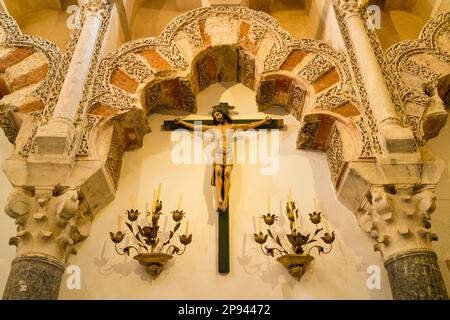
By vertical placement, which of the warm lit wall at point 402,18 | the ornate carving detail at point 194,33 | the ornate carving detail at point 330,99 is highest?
the warm lit wall at point 402,18

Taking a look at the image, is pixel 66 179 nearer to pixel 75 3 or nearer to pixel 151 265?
pixel 151 265

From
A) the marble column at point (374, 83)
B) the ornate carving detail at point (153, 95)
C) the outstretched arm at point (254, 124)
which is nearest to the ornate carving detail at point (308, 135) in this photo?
the outstretched arm at point (254, 124)

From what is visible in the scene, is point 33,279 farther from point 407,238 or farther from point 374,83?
point 374,83

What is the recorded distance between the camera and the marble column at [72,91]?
11.3 ft

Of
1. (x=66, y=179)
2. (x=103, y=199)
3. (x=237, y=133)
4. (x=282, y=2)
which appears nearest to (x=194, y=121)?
(x=237, y=133)

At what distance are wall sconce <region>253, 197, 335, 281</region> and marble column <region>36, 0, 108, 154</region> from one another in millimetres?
1956

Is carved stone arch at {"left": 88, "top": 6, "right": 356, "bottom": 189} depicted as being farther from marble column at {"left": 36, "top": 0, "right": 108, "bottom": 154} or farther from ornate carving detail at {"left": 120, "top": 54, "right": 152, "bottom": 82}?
marble column at {"left": 36, "top": 0, "right": 108, "bottom": 154}

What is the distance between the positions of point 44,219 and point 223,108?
2.28 metres

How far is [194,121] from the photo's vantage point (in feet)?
14.9

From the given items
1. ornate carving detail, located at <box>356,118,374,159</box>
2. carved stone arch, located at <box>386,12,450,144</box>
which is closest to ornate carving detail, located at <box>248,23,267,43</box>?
carved stone arch, located at <box>386,12,450,144</box>

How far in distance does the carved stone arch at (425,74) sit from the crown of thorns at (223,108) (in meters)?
1.83

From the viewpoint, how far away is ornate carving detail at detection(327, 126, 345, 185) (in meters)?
3.87

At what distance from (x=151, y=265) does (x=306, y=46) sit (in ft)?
9.58

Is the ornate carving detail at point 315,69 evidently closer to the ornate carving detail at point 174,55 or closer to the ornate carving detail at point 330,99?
the ornate carving detail at point 330,99
